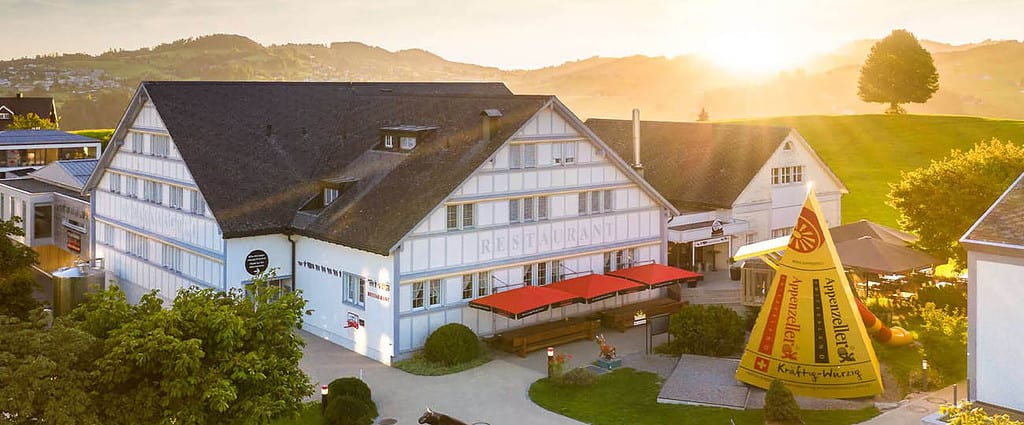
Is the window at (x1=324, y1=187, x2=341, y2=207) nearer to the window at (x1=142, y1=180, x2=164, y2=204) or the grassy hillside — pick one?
the window at (x1=142, y1=180, x2=164, y2=204)

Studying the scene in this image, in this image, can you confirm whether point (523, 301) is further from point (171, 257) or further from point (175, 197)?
point (171, 257)

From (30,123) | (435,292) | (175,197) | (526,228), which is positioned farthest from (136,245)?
(30,123)

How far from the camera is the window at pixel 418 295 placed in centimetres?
3616

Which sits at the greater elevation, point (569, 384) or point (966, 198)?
point (966, 198)

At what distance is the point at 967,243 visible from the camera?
2728cm

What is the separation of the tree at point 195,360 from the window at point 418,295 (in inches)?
514

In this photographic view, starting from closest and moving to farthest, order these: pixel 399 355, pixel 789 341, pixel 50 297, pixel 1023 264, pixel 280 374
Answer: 1. pixel 280 374
2. pixel 1023 264
3. pixel 789 341
4. pixel 399 355
5. pixel 50 297

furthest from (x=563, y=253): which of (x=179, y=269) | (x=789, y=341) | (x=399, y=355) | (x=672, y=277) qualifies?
(x=179, y=269)

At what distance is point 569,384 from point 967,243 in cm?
1271

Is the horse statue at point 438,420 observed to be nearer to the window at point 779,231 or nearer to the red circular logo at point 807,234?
the red circular logo at point 807,234

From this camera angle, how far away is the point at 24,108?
116688mm

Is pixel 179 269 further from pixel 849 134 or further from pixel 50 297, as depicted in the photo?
pixel 849 134

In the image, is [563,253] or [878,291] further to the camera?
[878,291]

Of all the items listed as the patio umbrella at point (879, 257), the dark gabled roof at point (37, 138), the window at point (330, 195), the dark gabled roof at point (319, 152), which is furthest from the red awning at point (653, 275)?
the dark gabled roof at point (37, 138)
